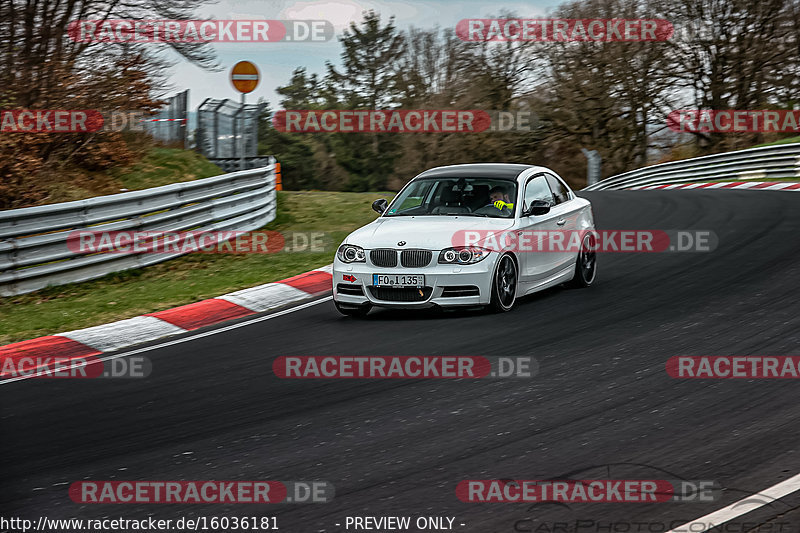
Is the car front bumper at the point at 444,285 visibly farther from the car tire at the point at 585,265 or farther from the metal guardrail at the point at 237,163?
the metal guardrail at the point at 237,163

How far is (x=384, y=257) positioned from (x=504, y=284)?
1232 millimetres

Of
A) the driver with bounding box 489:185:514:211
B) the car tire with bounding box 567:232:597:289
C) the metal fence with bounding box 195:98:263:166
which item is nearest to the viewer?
the driver with bounding box 489:185:514:211

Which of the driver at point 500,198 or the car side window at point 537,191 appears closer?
the driver at point 500,198

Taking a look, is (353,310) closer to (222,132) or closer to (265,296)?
(265,296)

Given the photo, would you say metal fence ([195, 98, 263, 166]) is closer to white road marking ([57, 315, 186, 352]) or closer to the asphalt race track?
white road marking ([57, 315, 186, 352])

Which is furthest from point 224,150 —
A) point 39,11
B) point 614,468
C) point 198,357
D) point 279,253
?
point 614,468

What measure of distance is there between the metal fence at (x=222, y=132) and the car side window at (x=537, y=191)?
46.7 ft

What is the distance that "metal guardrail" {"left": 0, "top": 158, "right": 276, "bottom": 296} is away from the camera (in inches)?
461

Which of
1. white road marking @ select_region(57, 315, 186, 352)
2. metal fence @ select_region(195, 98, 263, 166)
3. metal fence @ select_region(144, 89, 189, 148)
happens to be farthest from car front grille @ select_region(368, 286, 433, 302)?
metal fence @ select_region(195, 98, 263, 166)

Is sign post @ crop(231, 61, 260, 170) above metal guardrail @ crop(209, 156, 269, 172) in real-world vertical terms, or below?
above

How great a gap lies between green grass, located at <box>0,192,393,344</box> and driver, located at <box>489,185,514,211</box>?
3.41 m

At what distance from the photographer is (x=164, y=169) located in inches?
800

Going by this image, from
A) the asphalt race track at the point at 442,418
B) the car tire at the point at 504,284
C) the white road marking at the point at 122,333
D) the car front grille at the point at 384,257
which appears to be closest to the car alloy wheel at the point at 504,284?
the car tire at the point at 504,284

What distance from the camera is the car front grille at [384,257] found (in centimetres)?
934
